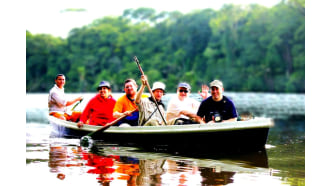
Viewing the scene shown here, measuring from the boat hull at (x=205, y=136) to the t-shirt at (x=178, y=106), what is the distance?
0.50 m

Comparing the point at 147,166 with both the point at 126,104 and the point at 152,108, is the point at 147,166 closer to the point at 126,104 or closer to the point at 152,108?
the point at 152,108

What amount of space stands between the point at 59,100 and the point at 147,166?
502 cm

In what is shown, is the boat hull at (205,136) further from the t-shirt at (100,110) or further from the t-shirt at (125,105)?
the t-shirt at (100,110)

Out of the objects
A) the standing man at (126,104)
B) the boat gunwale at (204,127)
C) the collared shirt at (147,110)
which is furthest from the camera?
the standing man at (126,104)

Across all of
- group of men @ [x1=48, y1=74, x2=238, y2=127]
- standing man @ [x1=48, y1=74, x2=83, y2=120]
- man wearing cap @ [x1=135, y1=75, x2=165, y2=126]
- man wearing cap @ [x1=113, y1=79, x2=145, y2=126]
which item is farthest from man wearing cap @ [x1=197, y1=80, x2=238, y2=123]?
standing man @ [x1=48, y1=74, x2=83, y2=120]

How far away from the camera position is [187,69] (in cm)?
5519

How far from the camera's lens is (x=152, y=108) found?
358 inches

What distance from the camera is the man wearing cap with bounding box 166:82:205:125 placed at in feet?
28.9

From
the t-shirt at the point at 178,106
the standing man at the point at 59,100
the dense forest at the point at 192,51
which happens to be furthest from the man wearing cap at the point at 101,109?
the dense forest at the point at 192,51

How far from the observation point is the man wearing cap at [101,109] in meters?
10.1

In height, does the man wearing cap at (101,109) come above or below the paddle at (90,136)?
above

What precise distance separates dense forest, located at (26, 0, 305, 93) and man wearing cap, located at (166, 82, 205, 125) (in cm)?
2916

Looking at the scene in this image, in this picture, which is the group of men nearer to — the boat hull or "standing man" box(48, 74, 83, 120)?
the boat hull

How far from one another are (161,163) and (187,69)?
47784 millimetres
